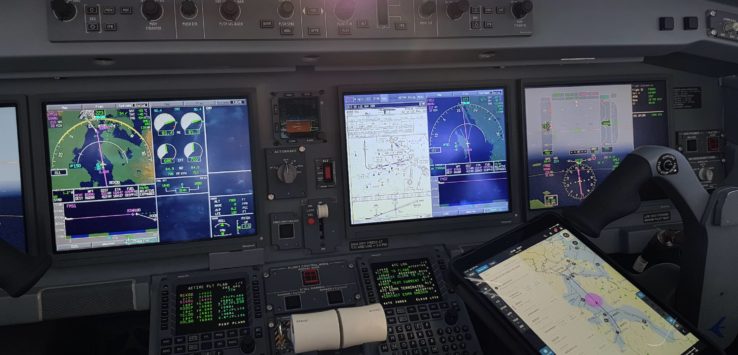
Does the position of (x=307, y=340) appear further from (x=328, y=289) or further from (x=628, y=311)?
(x=628, y=311)

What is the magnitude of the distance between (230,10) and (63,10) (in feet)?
1.52

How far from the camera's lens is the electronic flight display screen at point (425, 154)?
236cm

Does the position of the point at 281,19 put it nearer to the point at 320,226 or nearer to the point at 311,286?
the point at 320,226

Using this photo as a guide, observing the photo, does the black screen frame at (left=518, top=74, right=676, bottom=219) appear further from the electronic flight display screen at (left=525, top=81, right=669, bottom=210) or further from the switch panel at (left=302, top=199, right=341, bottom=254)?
the switch panel at (left=302, top=199, right=341, bottom=254)

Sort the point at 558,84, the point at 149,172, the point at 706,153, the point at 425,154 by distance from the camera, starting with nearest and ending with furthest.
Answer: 1. the point at 149,172
2. the point at 425,154
3. the point at 558,84
4. the point at 706,153

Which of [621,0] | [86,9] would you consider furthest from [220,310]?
[621,0]

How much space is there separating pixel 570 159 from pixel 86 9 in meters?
1.84

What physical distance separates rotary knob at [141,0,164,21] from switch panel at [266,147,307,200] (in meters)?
0.62

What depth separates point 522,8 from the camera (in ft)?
7.00

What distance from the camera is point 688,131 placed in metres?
2.74

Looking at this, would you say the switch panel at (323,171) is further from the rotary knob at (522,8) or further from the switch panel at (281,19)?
the rotary knob at (522,8)

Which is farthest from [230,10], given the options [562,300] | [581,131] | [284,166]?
[581,131]

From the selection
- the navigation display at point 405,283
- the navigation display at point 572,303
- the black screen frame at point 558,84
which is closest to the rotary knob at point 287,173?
the navigation display at point 405,283

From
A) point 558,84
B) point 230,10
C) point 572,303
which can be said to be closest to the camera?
point 572,303
